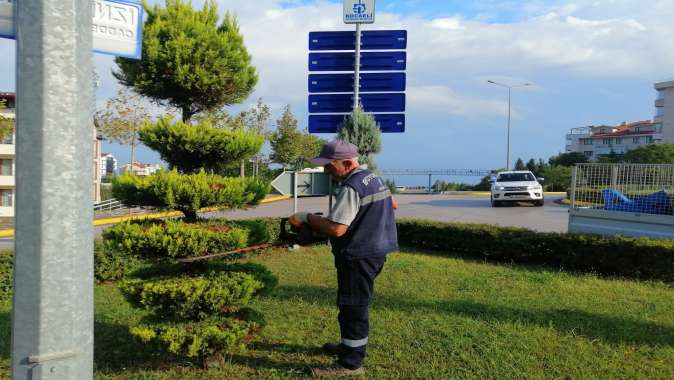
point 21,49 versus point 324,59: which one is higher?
point 324,59

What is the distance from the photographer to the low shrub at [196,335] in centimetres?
351

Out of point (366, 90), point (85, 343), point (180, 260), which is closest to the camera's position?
point (85, 343)

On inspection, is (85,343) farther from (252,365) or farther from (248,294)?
(252,365)

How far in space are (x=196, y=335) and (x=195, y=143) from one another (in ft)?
4.56

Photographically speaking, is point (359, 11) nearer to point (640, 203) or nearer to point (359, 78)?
point (359, 78)

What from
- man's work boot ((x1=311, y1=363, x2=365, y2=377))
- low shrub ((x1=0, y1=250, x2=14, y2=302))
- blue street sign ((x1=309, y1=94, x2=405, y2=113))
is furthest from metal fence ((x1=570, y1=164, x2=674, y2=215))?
low shrub ((x1=0, y1=250, x2=14, y2=302))

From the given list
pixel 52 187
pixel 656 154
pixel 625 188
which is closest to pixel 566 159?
pixel 656 154

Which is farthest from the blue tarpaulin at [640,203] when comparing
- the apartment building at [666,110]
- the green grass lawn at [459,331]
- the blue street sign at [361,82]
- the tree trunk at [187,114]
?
the apartment building at [666,110]

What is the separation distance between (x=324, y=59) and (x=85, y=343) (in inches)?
292

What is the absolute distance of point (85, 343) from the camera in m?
1.60

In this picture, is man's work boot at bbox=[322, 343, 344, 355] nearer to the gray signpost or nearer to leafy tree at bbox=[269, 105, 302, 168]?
the gray signpost

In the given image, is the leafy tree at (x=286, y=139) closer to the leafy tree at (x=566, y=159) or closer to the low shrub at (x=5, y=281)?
the low shrub at (x=5, y=281)

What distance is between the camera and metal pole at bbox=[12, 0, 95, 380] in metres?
1.46

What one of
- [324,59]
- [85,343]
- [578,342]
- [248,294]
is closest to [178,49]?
[248,294]
